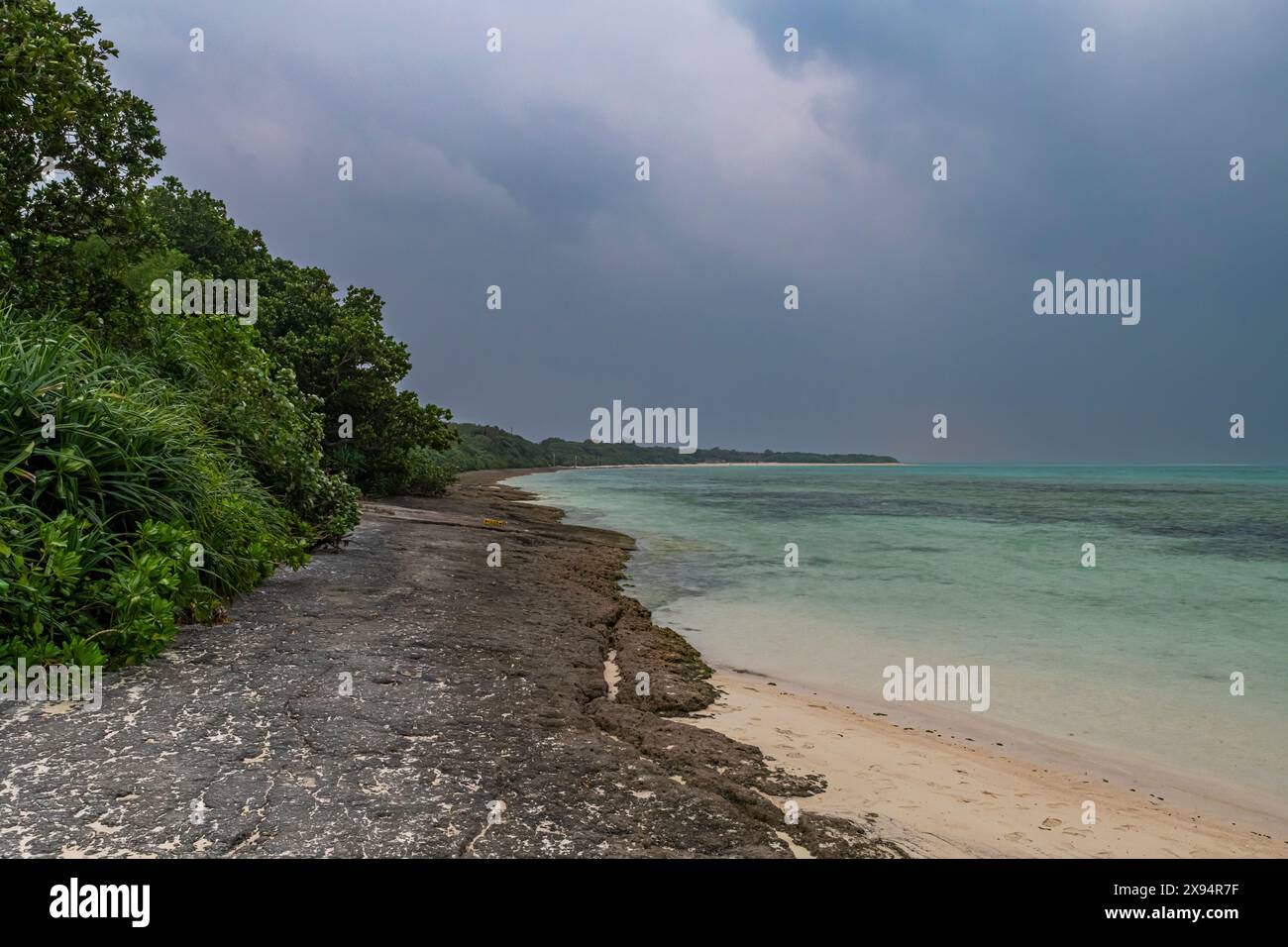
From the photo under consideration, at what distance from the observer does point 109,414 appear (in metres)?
5.71

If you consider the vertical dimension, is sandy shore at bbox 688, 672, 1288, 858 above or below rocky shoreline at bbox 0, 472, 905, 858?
below

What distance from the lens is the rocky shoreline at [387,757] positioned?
9.48ft

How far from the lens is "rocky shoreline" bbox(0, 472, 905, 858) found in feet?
9.48

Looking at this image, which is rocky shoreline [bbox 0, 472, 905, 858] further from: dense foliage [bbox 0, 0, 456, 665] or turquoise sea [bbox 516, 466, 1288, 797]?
turquoise sea [bbox 516, 466, 1288, 797]

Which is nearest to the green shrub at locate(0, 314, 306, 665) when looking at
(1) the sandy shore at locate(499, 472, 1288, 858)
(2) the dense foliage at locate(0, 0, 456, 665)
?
(2) the dense foliage at locate(0, 0, 456, 665)

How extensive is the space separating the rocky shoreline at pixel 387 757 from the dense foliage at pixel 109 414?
0.60m

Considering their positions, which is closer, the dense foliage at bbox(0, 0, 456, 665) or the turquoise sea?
the dense foliage at bbox(0, 0, 456, 665)

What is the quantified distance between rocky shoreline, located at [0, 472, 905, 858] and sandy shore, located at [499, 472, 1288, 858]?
0.33m

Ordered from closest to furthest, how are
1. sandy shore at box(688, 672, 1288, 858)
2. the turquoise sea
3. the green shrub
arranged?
sandy shore at box(688, 672, 1288, 858) → the green shrub → the turquoise sea

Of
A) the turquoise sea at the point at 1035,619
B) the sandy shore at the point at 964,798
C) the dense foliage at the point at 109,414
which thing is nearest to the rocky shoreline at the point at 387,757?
the sandy shore at the point at 964,798

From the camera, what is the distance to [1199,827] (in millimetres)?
4617

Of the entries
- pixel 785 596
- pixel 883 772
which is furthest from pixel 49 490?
pixel 785 596

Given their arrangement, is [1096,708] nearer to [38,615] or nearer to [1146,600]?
[1146,600]

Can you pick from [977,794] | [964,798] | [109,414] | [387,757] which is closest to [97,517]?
[109,414]
